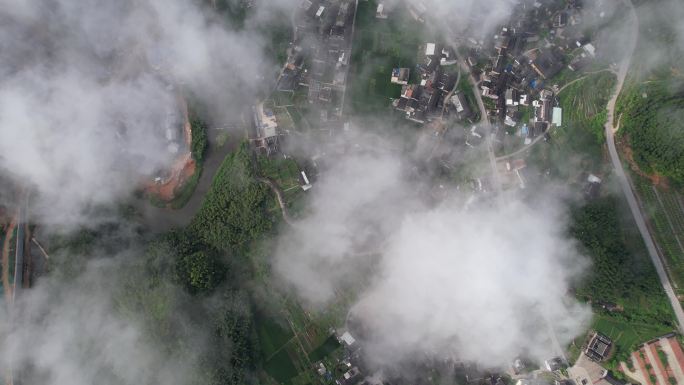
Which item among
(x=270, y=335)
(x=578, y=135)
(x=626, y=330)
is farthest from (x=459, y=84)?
(x=270, y=335)

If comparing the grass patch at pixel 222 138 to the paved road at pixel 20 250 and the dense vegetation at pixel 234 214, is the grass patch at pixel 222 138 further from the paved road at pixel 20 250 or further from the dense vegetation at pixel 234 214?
the paved road at pixel 20 250

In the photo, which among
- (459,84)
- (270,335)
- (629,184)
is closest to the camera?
(270,335)

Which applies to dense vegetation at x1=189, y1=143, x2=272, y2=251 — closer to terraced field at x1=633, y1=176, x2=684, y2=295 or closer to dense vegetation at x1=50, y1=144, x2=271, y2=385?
dense vegetation at x1=50, y1=144, x2=271, y2=385

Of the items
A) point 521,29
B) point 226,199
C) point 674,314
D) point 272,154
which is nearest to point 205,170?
point 226,199

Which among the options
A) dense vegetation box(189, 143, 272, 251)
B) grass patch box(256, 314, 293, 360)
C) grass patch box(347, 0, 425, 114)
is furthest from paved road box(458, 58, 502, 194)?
grass patch box(256, 314, 293, 360)

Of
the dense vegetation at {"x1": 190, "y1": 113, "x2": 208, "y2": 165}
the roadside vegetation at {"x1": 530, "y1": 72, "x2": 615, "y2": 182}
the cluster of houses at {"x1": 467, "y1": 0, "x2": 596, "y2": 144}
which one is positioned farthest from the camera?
the cluster of houses at {"x1": 467, "y1": 0, "x2": 596, "y2": 144}

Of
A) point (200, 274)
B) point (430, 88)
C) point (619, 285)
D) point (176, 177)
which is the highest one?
point (430, 88)

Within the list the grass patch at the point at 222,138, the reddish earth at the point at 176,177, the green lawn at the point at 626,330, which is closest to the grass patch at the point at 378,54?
the grass patch at the point at 222,138

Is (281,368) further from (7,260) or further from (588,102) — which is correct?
(588,102)
